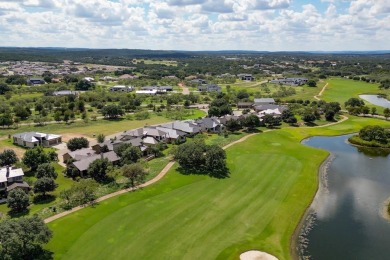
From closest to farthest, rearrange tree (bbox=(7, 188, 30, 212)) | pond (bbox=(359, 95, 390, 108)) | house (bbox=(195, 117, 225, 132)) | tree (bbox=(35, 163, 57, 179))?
1. tree (bbox=(7, 188, 30, 212))
2. tree (bbox=(35, 163, 57, 179))
3. house (bbox=(195, 117, 225, 132))
4. pond (bbox=(359, 95, 390, 108))

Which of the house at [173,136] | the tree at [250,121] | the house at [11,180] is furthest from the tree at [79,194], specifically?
the tree at [250,121]

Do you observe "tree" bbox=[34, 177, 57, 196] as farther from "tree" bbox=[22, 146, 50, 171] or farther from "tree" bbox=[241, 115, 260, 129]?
"tree" bbox=[241, 115, 260, 129]

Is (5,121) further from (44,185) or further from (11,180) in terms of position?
(44,185)

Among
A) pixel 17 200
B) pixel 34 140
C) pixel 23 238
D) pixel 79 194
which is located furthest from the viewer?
pixel 34 140

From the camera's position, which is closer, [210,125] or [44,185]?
[44,185]

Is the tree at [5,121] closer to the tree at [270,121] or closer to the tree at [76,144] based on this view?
the tree at [76,144]

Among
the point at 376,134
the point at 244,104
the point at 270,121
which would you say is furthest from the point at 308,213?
the point at 244,104

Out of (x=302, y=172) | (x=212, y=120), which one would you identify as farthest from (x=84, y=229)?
(x=212, y=120)

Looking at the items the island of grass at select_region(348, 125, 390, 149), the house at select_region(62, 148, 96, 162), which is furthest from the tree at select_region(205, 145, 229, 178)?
the island of grass at select_region(348, 125, 390, 149)
